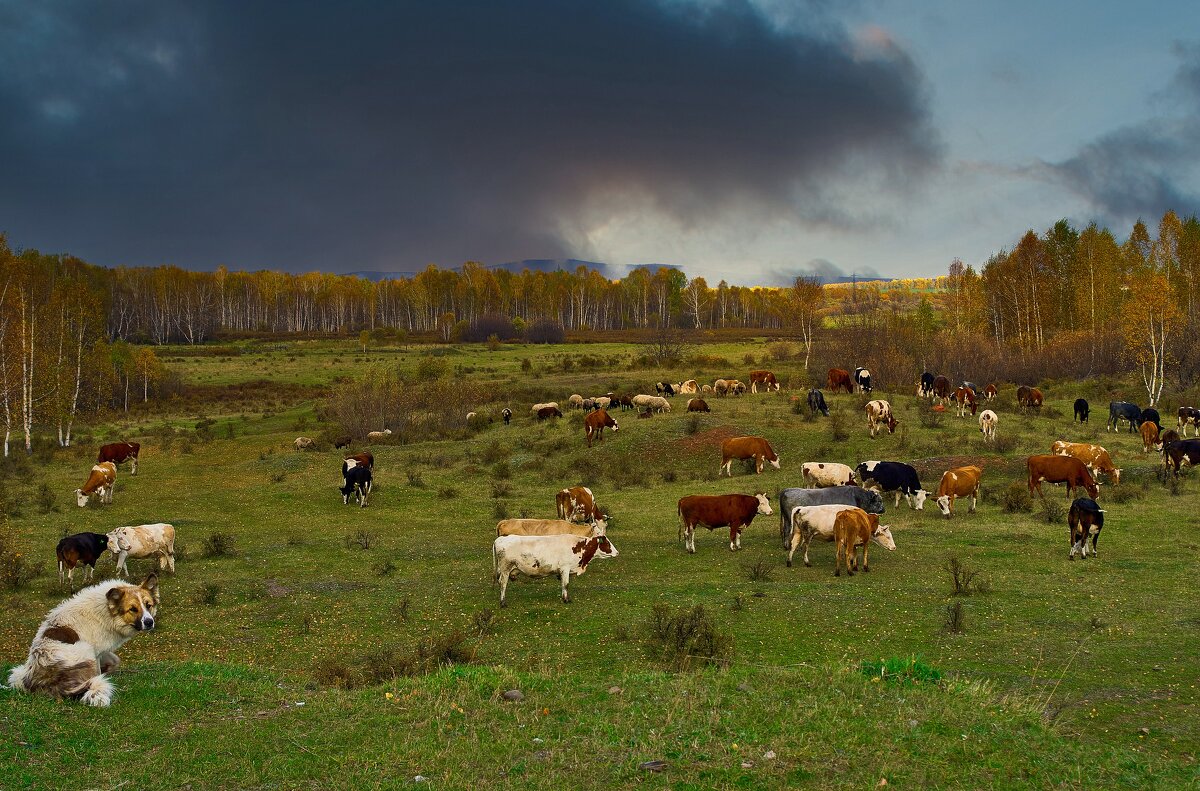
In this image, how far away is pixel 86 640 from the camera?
994cm

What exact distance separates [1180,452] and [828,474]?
12643 millimetres

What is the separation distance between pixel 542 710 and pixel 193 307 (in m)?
157

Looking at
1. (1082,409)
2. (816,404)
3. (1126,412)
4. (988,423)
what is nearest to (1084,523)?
(988,423)

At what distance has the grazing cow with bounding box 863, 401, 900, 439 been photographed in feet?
120

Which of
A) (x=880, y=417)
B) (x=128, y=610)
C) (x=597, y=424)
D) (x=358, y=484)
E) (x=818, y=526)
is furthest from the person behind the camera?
(x=597, y=424)

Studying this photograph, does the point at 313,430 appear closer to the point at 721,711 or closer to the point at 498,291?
the point at 721,711

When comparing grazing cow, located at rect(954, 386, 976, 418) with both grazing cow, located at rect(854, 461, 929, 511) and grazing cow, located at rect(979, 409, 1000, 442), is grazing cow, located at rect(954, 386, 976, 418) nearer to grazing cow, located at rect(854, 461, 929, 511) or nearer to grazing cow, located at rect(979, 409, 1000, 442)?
grazing cow, located at rect(979, 409, 1000, 442)

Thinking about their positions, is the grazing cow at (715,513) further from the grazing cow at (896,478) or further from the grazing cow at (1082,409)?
the grazing cow at (1082,409)

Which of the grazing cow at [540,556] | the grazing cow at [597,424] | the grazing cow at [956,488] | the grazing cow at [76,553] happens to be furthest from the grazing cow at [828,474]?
the grazing cow at [76,553]

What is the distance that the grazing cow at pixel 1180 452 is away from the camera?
2719 cm

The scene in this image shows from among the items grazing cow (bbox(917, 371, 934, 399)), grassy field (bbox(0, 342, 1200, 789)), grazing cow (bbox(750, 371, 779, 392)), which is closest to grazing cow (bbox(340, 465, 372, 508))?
grassy field (bbox(0, 342, 1200, 789))

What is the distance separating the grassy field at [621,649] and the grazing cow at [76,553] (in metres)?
0.56

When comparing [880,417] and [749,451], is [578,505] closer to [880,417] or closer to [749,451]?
[749,451]

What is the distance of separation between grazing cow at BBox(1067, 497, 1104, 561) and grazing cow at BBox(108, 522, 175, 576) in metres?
22.4
